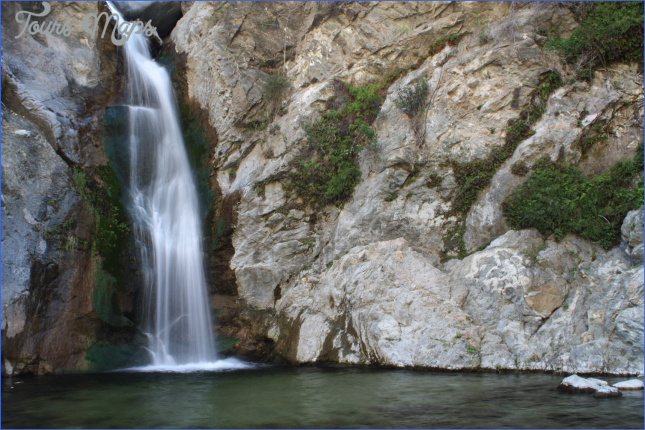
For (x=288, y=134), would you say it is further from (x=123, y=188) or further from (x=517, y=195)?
(x=517, y=195)

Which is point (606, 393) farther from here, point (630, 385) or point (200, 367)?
point (200, 367)

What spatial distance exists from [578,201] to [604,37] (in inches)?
199

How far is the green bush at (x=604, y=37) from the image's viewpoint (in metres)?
11.6

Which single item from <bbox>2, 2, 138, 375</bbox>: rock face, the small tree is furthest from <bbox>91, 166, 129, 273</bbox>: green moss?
the small tree

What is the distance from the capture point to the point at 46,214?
1203 cm

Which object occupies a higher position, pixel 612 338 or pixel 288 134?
pixel 288 134

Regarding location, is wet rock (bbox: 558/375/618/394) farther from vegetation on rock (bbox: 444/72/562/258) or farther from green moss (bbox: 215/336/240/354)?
green moss (bbox: 215/336/240/354)

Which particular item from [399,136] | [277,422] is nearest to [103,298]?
[277,422]

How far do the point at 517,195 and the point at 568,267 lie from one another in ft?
7.13

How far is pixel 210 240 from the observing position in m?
14.6

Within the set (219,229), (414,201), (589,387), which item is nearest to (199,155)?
(219,229)

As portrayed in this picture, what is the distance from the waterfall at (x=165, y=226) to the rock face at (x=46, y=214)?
1.20m

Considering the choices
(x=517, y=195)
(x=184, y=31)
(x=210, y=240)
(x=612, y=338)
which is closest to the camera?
(x=612, y=338)

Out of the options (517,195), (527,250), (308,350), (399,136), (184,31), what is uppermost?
(184,31)
